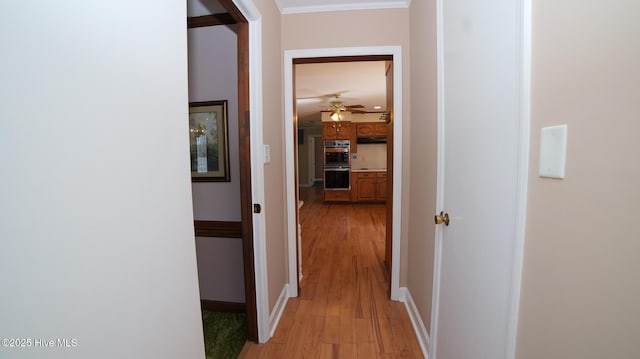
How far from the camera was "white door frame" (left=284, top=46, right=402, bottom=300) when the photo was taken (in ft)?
7.02

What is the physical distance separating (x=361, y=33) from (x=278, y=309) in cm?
245

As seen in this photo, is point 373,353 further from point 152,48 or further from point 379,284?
point 152,48

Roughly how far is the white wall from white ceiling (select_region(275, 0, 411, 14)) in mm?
1638

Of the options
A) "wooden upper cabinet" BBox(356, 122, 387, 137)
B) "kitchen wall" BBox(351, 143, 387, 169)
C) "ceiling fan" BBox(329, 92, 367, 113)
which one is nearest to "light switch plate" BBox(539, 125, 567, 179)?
"ceiling fan" BBox(329, 92, 367, 113)

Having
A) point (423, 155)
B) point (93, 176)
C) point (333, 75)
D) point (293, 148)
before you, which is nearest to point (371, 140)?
point (333, 75)

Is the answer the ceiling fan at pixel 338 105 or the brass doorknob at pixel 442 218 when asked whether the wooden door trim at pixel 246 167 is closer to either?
the brass doorknob at pixel 442 218

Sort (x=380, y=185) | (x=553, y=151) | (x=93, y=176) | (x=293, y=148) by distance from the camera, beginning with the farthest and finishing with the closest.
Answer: (x=380, y=185) → (x=293, y=148) → (x=553, y=151) → (x=93, y=176)

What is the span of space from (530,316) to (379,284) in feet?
6.44

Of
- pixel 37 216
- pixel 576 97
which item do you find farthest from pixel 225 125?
pixel 576 97

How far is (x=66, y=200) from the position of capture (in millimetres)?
490

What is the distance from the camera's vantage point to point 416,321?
188 centimetres

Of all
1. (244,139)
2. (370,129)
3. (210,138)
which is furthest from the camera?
(370,129)

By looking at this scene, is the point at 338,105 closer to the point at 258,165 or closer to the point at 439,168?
the point at 258,165

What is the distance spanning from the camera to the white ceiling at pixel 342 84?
11.9 feet
